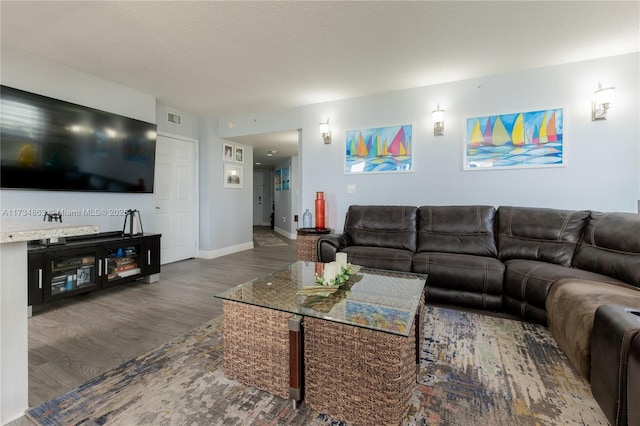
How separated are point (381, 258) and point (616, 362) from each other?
1774mm

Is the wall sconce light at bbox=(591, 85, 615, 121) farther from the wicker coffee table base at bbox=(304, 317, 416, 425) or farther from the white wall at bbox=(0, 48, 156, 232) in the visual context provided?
the white wall at bbox=(0, 48, 156, 232)

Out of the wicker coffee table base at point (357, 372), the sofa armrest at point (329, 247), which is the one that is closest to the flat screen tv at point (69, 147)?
the sofa armrest at point (329, 247)

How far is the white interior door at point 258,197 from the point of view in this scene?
1059cm

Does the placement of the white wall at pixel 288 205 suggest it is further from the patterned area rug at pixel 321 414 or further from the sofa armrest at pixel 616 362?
the sofa armrest at pixel 616 362

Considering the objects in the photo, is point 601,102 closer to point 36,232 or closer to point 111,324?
point 36,232

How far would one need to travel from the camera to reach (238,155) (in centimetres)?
548

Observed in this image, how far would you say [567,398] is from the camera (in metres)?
1.43

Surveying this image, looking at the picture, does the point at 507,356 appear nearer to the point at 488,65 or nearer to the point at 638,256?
the point at 638,256

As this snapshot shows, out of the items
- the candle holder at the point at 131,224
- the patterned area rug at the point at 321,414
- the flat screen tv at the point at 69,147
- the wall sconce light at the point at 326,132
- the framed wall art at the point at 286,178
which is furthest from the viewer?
the framed wall art at the point at 286,178

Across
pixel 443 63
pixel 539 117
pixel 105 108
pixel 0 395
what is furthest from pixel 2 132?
pixel 539 117

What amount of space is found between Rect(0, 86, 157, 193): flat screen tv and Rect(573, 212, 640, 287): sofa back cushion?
496 centimetres

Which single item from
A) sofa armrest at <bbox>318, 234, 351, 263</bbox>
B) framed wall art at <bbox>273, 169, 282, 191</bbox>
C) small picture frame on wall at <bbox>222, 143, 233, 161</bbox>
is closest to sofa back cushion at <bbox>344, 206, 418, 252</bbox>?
sofa armrest at <bbox>318, 234, 351, 263</bbox>

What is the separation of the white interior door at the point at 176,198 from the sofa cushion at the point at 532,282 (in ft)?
15.0

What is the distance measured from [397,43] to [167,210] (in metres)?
4.00
